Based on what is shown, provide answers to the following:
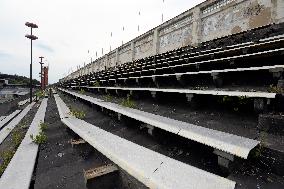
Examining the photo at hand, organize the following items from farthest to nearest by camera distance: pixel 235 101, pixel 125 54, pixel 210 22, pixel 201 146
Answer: pixel 125 54 → pixel 210 22 → pixel 235 101 → pixel 201 146

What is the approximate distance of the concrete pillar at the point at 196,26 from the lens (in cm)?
1045

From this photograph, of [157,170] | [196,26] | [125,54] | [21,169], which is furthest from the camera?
[125,54]

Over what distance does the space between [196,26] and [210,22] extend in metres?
0.87

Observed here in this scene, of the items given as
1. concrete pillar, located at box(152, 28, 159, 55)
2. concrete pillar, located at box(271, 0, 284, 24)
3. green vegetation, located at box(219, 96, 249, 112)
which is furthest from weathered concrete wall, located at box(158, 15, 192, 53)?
green vegetation, located at box(219, 96, 249, 112)

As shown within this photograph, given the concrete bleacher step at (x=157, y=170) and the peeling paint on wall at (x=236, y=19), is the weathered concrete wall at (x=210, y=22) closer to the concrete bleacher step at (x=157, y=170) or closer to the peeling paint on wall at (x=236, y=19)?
the peeling paint on wall at (x=236, y=19)

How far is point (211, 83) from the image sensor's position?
12.5 feet

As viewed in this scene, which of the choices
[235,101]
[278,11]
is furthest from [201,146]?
[278,11]

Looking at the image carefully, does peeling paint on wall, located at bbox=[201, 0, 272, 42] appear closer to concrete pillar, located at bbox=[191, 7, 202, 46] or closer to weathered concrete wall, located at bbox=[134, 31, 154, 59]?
concrete pillar, located at bbox=[191, 7, 202, 46]

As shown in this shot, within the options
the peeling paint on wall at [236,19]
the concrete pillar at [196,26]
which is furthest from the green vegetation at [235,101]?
the concrete pillar at [196,26]

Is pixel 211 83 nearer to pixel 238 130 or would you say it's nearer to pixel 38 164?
pixel 238 130

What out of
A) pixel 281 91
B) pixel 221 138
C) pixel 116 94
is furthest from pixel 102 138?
pixel 116 94

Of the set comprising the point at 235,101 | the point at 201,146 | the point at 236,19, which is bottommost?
the point at 201,146

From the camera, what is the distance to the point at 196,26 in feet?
34.9

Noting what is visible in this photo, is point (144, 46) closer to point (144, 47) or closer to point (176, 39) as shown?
point (144, 47)
